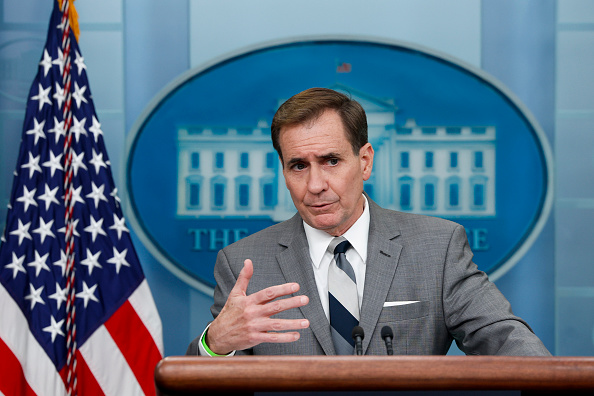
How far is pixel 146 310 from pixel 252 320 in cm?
146

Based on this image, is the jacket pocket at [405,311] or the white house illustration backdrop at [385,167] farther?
the white house illustration backdrop at [385,167]

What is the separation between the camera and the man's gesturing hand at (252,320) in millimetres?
1081

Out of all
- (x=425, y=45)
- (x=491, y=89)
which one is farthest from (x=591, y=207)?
(x=425, y=45)

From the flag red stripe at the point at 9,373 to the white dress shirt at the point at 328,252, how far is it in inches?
52.1

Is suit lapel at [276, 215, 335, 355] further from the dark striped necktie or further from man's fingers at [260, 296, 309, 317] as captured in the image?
man's fingers at [260, 296, 309, 317]

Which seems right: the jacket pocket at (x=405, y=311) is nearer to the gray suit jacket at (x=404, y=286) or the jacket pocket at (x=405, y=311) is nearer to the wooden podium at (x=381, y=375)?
the gray suit jacket at (x=404, y=286)

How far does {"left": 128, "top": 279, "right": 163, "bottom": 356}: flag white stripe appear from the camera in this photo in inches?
96.3

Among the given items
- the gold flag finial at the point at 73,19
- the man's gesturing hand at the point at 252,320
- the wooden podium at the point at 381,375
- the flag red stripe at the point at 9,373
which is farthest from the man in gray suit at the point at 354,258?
the gold flag finial at the point at 73,19

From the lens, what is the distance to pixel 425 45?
9.20ft

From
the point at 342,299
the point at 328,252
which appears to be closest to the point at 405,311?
the point at 342,299

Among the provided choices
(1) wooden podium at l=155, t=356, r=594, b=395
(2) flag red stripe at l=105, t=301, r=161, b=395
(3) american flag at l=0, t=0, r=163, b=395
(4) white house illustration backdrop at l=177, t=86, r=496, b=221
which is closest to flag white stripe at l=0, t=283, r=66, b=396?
(3) american flag at l=0, t=0, r=163, b=395

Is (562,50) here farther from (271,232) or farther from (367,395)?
(367,395)

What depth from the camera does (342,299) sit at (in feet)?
5.38

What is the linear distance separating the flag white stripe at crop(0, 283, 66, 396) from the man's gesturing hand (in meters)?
1.35
